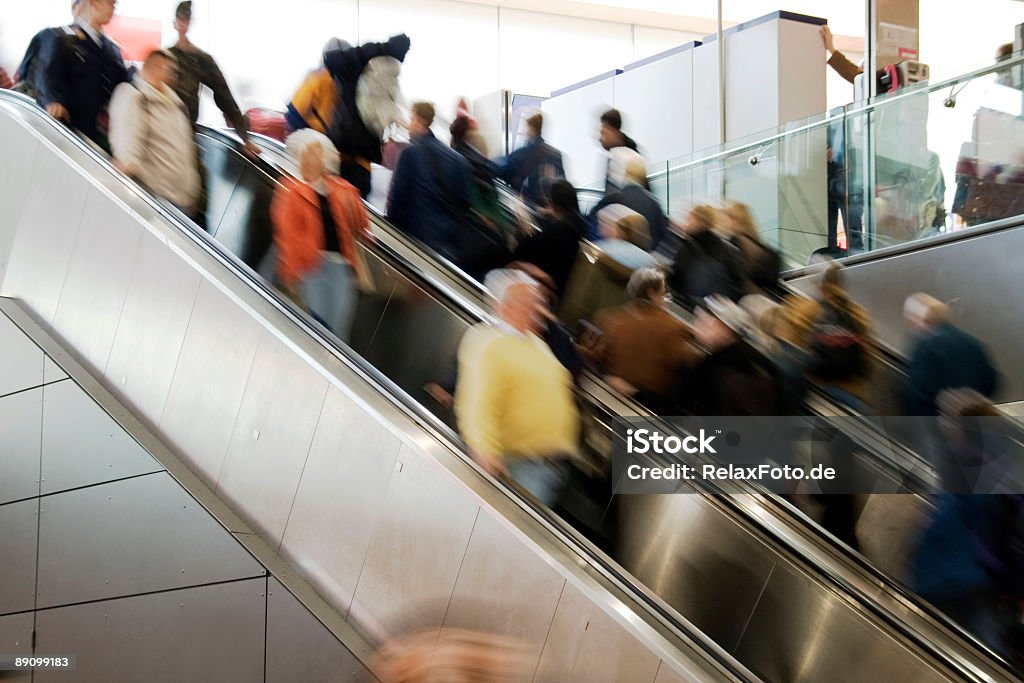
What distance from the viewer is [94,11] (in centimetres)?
768

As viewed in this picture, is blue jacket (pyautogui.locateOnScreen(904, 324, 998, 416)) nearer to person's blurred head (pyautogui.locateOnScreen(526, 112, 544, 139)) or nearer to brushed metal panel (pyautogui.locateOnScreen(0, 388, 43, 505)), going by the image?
person's blurred head (pyautogui.locateOnScreen(526, 112, 544, 139))

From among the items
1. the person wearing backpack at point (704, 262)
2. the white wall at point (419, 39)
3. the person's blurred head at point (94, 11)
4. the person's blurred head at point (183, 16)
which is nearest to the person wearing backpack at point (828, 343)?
the person wearing backpack at point (704, 262)

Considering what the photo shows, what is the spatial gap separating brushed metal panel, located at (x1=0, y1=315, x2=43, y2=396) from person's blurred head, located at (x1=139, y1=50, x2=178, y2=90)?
5.68 ft

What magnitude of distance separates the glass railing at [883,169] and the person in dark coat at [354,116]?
250 cm

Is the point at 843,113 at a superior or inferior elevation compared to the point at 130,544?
superior

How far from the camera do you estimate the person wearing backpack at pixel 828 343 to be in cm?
590

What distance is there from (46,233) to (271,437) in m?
2.91

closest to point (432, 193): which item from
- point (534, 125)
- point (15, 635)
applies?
point (534, 125)

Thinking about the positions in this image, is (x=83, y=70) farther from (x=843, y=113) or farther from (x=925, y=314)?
(x=925, y=314)

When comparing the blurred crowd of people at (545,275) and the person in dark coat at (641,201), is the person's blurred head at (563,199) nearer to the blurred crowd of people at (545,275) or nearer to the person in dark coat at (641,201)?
the blurred crowd of people at (545,275)

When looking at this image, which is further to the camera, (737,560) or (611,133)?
(611,133)

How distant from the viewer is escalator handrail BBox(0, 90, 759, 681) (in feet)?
13.5

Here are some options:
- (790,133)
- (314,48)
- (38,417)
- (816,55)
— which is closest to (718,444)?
(38,417)

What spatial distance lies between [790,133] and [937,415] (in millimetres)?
4316
